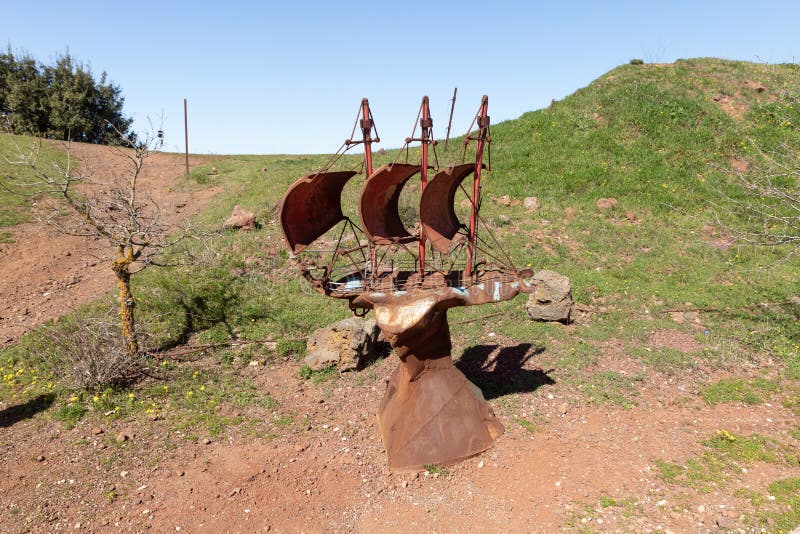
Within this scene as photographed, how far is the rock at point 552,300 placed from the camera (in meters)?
10.7

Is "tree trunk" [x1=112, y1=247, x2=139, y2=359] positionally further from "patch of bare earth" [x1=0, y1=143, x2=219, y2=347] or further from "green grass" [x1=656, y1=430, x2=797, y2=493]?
"green grass" [x1=656, y1=430, x2=797, y2=493]

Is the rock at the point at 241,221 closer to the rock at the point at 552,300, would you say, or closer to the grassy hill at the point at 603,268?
the grassy hill at the point at 603,268

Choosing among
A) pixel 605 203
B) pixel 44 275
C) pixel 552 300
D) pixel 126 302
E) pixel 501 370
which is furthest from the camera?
pixel 605 203

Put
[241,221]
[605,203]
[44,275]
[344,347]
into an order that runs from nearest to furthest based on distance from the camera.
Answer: [344,347], [44,275], [241,221], [605,203]

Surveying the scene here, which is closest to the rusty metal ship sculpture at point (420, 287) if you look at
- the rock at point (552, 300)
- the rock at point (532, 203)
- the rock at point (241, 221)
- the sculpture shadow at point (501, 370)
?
the sculpture shadow at point (501, 370)

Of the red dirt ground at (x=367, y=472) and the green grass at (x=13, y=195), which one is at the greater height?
the green grass at (x=13, y=195)

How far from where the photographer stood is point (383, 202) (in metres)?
6.68

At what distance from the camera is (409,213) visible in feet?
54.4

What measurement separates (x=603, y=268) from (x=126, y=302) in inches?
467

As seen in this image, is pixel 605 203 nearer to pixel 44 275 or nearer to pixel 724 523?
pixel 724 523

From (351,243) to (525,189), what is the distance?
300 inches

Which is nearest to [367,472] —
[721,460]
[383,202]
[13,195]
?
[383,202]

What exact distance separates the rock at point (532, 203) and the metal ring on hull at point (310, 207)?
1206cm

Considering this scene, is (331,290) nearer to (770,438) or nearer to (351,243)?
(770,438)
